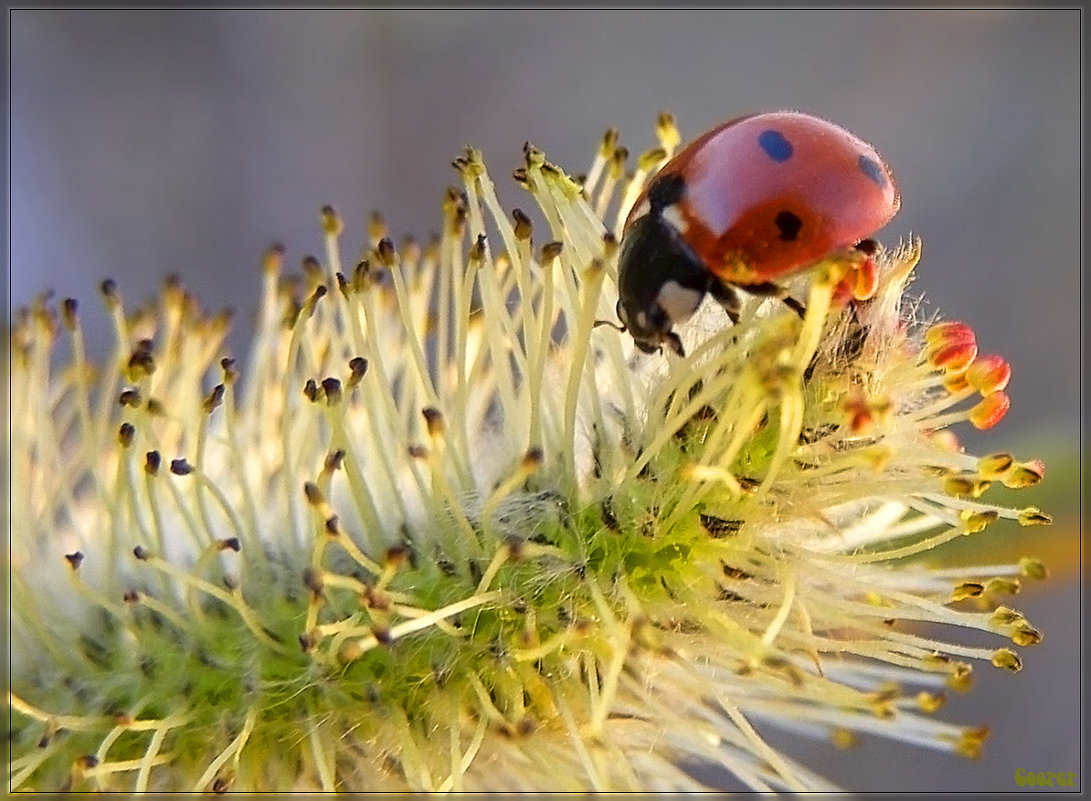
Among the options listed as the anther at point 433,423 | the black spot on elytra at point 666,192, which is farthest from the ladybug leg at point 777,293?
the anther at point 433,423

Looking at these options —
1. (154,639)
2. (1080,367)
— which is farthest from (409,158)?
(154,639)

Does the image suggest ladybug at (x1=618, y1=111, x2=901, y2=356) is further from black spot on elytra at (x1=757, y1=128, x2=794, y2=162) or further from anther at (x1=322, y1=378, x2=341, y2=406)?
anther at (x1=322, y1=378, x2=341, y2=406)

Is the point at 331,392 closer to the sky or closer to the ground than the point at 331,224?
closer to the ground

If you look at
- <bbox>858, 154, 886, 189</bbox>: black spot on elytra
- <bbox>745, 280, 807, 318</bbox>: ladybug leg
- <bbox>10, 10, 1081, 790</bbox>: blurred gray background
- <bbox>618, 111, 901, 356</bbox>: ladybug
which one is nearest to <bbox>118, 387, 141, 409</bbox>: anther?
<bbox>618, 111, 901, 356</bbox>: ladybug

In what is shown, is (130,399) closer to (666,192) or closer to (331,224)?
(331,224)

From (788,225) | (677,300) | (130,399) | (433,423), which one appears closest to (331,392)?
(433,423)

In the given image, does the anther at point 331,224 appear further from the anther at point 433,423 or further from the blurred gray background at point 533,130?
the blurred gray background at point 533,130

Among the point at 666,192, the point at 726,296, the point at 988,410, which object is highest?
the point at 666,192
